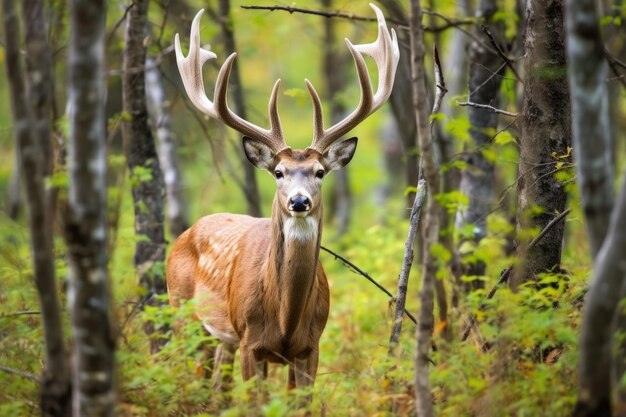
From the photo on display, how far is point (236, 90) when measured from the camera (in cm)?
1234

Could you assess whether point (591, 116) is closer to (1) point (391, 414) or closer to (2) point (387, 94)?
(1) point (391, 414)

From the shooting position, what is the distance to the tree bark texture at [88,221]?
181 inches

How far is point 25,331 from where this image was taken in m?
6.45

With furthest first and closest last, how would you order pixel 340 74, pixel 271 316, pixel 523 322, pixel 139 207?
pixel 340 74 < pixel 139 207 < pixel 271 316 < pixel 523 322

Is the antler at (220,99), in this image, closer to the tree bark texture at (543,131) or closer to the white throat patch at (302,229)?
the white throat patch at (302,229)

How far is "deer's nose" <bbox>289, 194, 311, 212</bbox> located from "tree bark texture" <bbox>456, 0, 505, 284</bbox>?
3291 mm

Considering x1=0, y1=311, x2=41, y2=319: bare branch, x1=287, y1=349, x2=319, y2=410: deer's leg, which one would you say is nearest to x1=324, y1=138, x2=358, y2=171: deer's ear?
x1=287, y1=349, x2=319, y2=410: deer's leg

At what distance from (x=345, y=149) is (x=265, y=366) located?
222 centimetres

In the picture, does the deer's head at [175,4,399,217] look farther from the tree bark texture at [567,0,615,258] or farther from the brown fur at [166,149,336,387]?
the tree bark texture at [567,0,615,258]

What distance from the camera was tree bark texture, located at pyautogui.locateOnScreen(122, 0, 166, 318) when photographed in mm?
9242

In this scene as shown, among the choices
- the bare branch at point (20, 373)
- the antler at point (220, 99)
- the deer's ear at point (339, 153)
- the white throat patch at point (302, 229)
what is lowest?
the bare branch at point (20, 373)

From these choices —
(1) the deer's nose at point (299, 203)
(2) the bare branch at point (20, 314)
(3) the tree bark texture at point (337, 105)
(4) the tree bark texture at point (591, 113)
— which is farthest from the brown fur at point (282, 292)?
(3) the tree bark texture at point (337, 105)

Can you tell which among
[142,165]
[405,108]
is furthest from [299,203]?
[405,108]

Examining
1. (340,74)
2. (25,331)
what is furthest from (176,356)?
(340,74)
